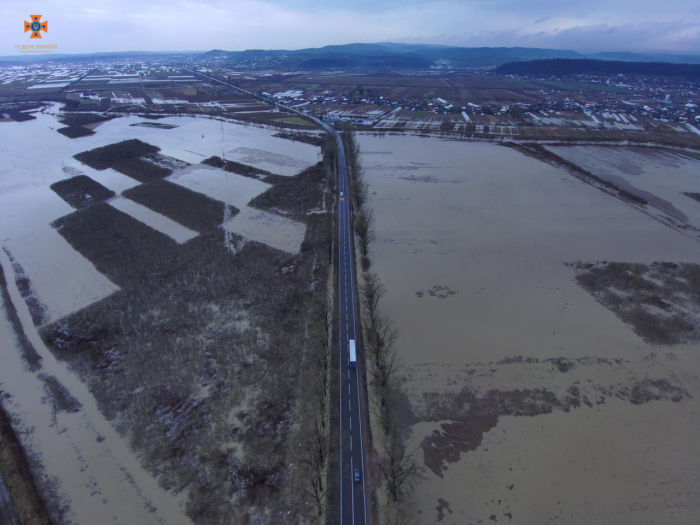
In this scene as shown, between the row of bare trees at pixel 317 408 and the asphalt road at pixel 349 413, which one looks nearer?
the asphalt road at pixel 349 413

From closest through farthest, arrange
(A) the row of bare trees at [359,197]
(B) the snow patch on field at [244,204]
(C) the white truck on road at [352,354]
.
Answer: (C) the white truck on road at [352,354] < (A) the row of bare trees at [359,197] < (B) the snow patch on field at [244,204]

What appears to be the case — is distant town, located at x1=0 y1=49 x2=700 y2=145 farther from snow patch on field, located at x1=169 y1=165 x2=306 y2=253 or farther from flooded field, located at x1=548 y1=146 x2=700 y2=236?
snow patch on field, located at x1=169 y1=165 x2=306 y2=253

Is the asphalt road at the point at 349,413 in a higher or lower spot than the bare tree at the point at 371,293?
lower

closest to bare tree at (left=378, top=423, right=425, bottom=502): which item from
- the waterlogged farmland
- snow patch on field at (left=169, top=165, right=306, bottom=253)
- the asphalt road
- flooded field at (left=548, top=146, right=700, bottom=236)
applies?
the asphalt road

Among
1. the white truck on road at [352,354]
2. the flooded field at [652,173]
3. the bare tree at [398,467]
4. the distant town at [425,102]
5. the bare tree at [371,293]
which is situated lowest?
the bare tree at [398,467]

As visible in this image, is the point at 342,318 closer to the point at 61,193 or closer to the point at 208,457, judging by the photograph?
the point at 208,457

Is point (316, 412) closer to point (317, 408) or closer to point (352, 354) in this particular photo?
point (317, 408)

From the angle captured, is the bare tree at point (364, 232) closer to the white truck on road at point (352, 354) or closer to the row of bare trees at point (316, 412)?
the row of bare trees at point (316, 412)

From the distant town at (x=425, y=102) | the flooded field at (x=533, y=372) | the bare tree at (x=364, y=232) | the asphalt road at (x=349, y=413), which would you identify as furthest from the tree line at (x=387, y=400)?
the distant town at (x=425, y=102)
